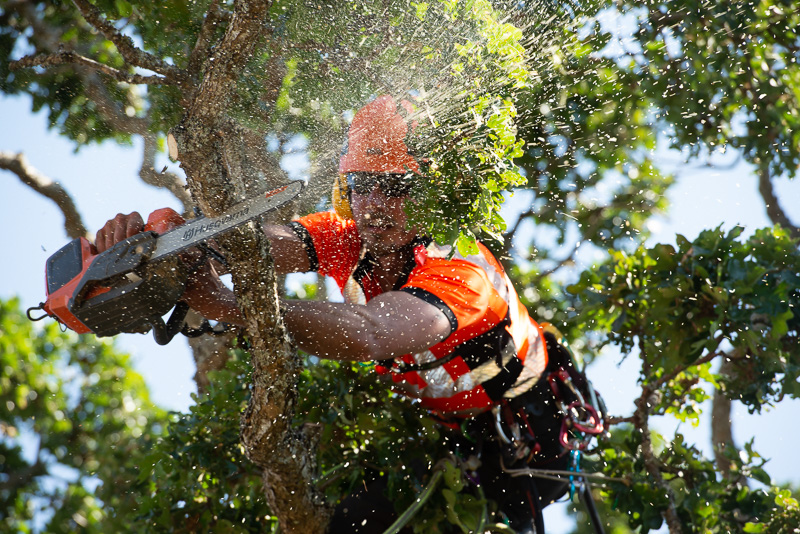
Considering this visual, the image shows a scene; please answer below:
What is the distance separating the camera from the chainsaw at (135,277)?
1.69 metres

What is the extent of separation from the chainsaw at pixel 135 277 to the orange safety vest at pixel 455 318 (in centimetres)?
59

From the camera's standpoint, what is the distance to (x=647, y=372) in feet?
9.63

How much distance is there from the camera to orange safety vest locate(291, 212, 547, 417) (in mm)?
2102

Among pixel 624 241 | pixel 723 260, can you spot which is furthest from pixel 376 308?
pixel 624 241

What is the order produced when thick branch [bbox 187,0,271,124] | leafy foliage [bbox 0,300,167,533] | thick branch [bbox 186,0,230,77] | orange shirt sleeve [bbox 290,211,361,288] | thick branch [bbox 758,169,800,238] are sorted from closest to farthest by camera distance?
thick branch [bbox 187,0,271,124]
thick branch [bbox 186,0,230,77]
orange shirt sleeve [bbox 290,211,361,288]
thick branch [bbox 758,169,800,238]
leafy foliage [bbox 0,300,167,533]

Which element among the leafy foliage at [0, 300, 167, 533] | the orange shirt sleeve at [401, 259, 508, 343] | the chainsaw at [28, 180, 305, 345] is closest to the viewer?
the chainsaw at [28, 180, 305, 345]

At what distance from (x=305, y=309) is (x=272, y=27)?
1146 mm

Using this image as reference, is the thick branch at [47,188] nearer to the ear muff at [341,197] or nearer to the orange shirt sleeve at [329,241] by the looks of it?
the orange shirt sleeve at [329,241]

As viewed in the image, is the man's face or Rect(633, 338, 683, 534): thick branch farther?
Rect(633, 338, 683, 534): thick branch

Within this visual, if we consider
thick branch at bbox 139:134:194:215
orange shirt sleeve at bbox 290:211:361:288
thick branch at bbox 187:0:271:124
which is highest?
thick branch at bbox 139:134:194:215

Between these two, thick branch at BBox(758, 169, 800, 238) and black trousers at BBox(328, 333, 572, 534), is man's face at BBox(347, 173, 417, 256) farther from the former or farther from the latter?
thick branch at BBox(758, 169, 800, 238)

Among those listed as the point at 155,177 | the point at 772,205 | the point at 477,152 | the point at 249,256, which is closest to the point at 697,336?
the point at 477,152

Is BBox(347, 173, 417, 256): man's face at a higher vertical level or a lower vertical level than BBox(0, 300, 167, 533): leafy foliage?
lower

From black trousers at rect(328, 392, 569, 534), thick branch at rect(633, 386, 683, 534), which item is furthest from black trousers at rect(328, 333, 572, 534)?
thick branch at rect(633, 386, 683, 534)
